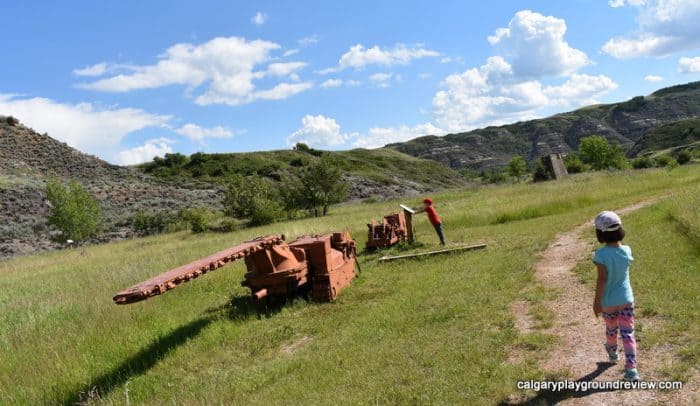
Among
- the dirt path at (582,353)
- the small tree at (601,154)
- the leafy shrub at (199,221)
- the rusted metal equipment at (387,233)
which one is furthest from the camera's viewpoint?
the small tree at (601,154)

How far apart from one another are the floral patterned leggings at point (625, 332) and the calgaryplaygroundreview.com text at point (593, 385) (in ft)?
0.72

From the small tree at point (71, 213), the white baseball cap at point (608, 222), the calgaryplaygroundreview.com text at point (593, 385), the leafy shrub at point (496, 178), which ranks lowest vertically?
the calgaryplaygroundreview.com text at point (593, 385)

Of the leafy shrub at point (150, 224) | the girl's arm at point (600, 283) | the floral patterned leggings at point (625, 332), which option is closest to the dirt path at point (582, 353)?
the floral patterned leggings at point (625, 332)

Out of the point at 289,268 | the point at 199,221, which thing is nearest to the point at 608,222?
the point at 289,268

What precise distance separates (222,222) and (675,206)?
3081 cm

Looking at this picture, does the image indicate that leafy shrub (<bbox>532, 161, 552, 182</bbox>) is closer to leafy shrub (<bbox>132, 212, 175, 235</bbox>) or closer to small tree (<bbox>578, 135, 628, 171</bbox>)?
small tree (<bbox>578, 135, 628, 171</bbox>)

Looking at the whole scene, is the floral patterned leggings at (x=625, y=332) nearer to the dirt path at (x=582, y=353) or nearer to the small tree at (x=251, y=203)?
the dirt path at (x=582, y=353)

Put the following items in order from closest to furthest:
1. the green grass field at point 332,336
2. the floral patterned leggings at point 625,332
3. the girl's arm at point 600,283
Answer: the floral patterned leggings at point 625,332, the girl's arm at point 600,283, the green grass field at point 332,336

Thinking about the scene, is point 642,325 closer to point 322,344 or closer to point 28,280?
point 322,344

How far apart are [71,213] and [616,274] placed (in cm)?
3612

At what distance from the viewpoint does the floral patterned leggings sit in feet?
15.1

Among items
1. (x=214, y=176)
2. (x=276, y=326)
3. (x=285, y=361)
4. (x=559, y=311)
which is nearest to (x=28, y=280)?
(x=276, y=326)

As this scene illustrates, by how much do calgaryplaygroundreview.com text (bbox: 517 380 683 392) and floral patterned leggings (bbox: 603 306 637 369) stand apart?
0.72ft

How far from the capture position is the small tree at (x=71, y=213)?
108 ft
